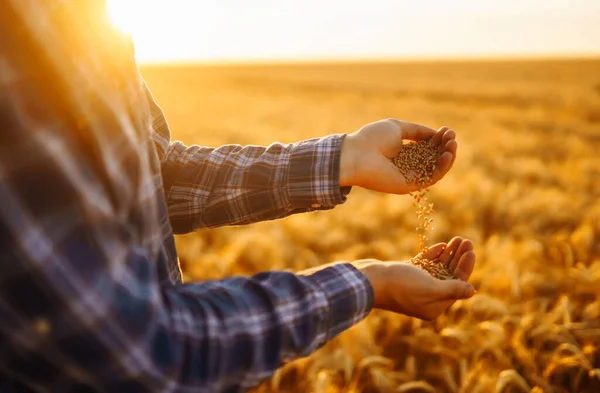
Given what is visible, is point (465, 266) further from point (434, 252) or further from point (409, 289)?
point (409, 289)

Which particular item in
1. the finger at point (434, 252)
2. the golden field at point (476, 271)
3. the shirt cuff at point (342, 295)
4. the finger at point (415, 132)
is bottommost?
the golden field at point (476, 271)

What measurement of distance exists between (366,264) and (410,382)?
129 centimetres

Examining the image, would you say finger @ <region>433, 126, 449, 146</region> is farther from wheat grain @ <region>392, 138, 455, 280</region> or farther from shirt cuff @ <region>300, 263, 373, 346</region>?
shirt cuff @ <region>300, 263, 373, 346</region>

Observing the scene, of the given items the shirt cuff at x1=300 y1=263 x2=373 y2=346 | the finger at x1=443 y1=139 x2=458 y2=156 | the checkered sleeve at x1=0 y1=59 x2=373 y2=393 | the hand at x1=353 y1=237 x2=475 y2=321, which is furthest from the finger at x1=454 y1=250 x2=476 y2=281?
the checkered sleeve at x1=0 y1=59 x2=373 y2=393

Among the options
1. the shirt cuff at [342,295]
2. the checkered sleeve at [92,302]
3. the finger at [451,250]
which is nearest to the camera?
the checkered sleeve at [92,302]

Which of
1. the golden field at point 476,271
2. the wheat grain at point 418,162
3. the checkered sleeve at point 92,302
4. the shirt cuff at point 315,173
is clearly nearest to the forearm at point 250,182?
the shirt cuff at point 315,173

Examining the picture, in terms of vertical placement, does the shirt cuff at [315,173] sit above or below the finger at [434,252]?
above

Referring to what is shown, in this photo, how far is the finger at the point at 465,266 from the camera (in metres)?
1.28

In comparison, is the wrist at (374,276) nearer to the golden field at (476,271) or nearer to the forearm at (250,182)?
the forearm at (250,182)

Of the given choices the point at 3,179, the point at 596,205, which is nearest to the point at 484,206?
the point at 596,205

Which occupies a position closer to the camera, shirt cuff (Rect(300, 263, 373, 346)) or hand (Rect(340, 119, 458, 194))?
shirt cuff (Rect(300, 263, 373, 346))

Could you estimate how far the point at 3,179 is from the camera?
66 cm

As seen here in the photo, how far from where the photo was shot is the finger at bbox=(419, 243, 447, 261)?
1413 mm

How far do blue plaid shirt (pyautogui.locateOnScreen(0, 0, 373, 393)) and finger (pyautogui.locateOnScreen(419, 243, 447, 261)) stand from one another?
1.71ft
